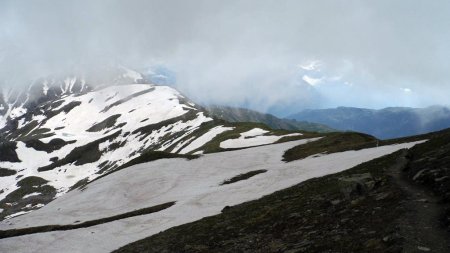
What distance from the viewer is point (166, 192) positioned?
51.8 meters

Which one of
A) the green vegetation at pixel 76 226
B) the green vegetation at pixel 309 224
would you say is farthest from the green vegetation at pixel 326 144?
the green vegetation at pixel 309 224

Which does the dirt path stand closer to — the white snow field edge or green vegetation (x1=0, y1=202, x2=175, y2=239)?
the white snow field edge

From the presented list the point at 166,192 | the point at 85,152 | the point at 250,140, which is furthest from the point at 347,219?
the point at 85,152

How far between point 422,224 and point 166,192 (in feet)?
132

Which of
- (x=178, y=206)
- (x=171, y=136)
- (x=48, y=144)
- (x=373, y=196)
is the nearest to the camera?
(x=373, y=196)

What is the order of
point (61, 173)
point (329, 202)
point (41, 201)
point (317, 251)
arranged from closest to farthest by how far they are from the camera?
1. point (317, 251)
2. point (329, 202)
3. point (41, 201)
4. point (61, 173)

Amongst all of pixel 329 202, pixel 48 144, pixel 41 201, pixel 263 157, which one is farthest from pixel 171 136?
pixel 329 202

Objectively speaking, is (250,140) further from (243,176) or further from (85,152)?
(85,152)

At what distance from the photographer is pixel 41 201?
130500mm

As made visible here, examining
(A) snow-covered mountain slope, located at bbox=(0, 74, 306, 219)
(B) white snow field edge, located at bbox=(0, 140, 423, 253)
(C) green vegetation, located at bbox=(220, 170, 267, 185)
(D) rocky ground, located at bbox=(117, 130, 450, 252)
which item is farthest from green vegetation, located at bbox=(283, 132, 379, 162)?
(A) snow-covered mountain slope, located at bbox=(0, 74, 306, 219)

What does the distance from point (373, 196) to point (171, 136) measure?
135m

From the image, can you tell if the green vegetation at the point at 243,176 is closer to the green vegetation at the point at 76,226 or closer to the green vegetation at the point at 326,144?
the green vegetation at the point at 76,226

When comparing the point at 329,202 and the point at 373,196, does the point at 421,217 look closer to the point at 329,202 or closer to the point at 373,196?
the point at 373,196

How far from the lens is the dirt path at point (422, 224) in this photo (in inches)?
506
